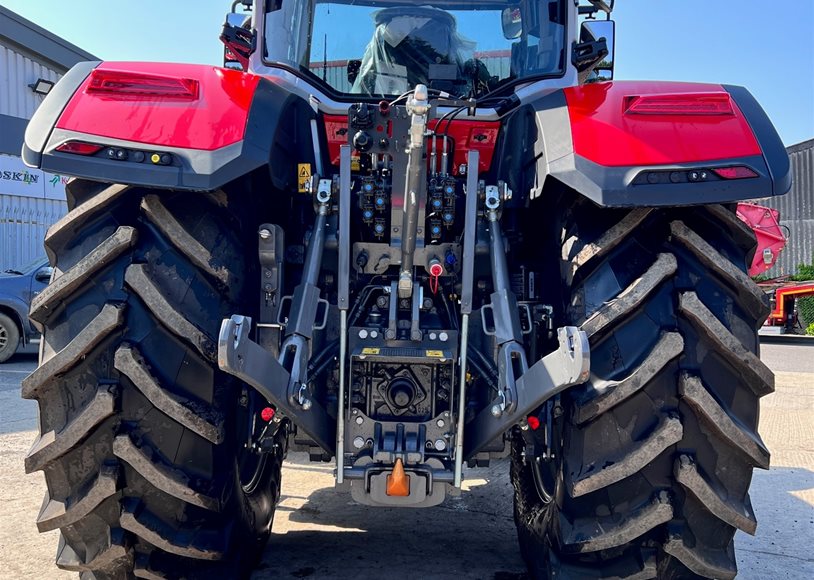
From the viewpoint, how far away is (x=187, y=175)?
2.15 metres

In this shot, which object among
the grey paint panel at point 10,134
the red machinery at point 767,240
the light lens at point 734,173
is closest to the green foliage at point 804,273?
the red machinery at point 767,240

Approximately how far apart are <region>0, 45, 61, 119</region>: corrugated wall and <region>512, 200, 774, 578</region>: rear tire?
1699 cm

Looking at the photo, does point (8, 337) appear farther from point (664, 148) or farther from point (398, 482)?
point (664, 148)

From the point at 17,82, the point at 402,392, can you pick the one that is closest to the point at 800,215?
the point at 17,82

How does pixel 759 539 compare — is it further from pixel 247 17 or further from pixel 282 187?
pixel 247 17

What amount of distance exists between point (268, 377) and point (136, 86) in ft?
3.54

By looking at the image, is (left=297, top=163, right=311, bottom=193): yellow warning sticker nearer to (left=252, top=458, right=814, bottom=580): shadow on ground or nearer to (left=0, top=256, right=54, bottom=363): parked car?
(left=252, top=458, right=814, bottom=580): shadow on ground

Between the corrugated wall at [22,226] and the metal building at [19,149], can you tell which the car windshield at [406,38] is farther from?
the corrugated wall at [22,226]

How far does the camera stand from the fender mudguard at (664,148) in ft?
7.06

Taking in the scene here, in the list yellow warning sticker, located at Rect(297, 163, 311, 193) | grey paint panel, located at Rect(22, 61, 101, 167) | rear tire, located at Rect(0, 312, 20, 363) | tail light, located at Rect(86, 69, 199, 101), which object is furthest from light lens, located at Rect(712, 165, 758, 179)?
rear tire, located at Rect(0, 312, 20, 363)

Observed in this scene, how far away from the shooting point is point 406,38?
329 cm

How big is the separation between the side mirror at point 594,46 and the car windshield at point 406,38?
0.11 meters

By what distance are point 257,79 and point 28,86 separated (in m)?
16.8

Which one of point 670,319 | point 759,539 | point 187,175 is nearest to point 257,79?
point 187,175
